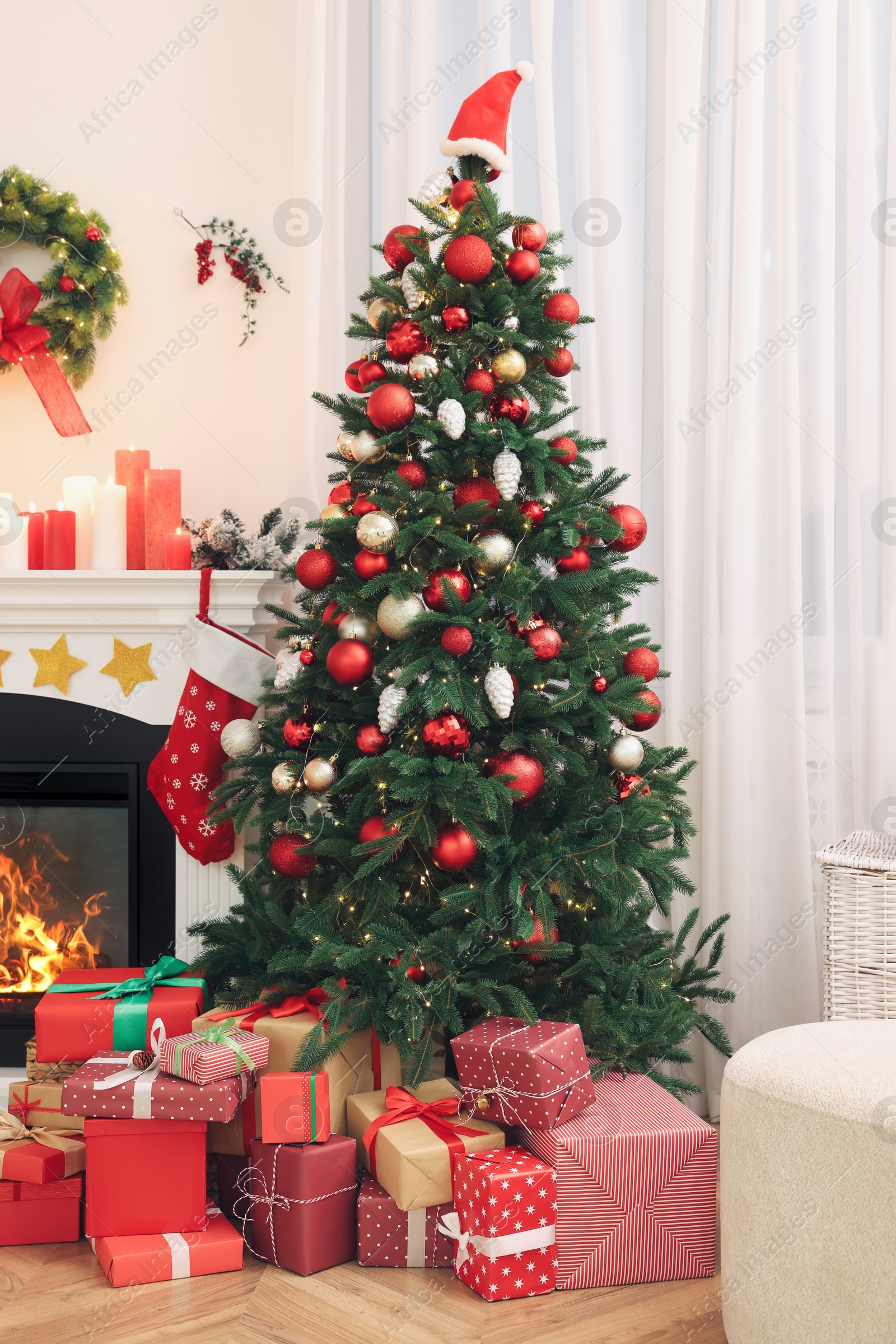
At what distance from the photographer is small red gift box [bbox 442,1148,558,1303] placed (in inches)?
62.2

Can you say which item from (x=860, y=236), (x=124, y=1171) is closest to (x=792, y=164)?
(x=860, y=236)

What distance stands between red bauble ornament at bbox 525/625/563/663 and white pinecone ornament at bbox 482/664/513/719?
0.09m

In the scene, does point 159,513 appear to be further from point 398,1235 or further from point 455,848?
point 398,1235

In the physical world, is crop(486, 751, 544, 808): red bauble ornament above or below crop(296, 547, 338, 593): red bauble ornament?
below

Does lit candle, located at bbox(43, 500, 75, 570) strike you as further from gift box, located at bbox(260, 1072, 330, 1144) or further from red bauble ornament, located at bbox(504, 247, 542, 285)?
gift box, located at bbox(260, 1072, 330, 1144)

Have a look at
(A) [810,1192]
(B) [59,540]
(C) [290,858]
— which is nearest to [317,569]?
(C) [290,858]

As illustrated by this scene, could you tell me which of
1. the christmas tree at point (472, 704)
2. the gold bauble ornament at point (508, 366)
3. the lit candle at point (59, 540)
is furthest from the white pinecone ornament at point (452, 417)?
the lit candle at point (59, 540)

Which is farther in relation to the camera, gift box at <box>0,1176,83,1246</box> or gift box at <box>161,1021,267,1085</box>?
gift box at <box>0,1176,83,1246</box>

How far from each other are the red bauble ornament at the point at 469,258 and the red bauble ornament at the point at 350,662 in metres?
0.69

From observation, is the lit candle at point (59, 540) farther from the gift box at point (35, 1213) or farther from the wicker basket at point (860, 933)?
the wicker basket at point (860, 933)

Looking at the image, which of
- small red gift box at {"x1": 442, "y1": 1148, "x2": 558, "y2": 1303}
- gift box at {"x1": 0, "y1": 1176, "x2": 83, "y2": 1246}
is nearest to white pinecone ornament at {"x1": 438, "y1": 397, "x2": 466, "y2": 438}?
small red gift box at {"x1": 442, "y1": 1148, "x2": 558, "y2": 1303}

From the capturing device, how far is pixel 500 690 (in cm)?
176

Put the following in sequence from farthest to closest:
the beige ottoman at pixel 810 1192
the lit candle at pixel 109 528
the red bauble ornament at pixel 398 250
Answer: the lit candle at pixel 109 528 < the red bauble ornament at pixel 398 250 < the beige ottoman at pixel 810 1192

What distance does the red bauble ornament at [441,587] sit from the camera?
180 centimetres
